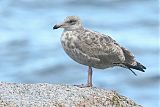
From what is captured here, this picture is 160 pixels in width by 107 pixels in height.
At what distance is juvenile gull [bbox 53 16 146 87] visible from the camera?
9930 millimetres

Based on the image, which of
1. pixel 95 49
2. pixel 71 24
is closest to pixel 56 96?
pixel 95 49

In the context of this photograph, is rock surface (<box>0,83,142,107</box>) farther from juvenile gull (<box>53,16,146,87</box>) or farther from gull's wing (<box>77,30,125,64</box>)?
gull's wing (<box>77,30,125,64</box>)

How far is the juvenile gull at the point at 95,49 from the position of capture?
32.6 ft

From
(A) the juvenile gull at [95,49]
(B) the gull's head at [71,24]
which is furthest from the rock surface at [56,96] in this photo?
(B) the gull's head at [71,24]

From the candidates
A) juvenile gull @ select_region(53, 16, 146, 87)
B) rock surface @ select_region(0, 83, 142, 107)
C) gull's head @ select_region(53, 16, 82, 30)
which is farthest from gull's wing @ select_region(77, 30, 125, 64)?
rock surface @ select_region(0, 83, 142, 107)

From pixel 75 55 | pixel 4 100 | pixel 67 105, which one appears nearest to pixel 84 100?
pixel 67 105

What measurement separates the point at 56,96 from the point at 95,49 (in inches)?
74.3

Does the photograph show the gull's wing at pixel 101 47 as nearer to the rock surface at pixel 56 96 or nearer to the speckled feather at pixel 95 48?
the speckled feather at pixel 95 48

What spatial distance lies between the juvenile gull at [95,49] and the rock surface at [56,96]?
1.15 meters

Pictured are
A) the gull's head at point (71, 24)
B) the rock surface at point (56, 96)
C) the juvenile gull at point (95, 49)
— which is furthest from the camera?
the gull's head at point (71, 24)

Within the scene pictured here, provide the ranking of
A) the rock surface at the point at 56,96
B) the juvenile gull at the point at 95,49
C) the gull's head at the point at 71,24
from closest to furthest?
the rock surface at the point at 56,96 < the juvenile gull at the point at 95,49 < the gull's head at the point at 71,24

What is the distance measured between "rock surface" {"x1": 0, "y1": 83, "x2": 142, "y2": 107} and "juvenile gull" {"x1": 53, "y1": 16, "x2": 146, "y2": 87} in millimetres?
1150

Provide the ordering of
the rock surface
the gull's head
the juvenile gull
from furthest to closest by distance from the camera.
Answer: the gull's head
the juvenile gull
the rock surface

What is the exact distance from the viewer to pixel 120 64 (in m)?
10.1
